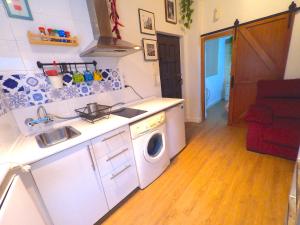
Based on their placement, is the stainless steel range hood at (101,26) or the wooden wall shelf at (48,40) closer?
the wooden wall shelf at (48,40)


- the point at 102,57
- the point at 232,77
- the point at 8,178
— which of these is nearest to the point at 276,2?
the point at 232,77

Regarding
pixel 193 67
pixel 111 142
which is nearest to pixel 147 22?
pixel 193 67

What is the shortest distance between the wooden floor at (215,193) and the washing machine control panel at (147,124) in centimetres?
70

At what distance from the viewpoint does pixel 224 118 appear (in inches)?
137

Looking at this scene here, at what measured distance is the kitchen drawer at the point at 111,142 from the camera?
1218mm

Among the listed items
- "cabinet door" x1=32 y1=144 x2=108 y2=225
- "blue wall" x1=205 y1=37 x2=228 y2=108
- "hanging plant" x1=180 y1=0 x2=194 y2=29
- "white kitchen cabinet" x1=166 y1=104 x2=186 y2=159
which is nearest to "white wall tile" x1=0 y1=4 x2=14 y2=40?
"cabinet door" x1=32 y1=144 x2=108 y2=225

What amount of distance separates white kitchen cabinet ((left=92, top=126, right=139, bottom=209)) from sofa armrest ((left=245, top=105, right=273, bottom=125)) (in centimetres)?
170

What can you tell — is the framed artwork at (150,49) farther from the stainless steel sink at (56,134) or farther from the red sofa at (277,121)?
the red sofa at (277,121)

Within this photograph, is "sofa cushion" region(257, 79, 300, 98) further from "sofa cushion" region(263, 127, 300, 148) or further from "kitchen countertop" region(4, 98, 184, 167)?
"kitchen countertop" region(4, 98, 184, 167)

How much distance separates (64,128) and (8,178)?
71 cm

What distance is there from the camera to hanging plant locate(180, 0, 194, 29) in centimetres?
271

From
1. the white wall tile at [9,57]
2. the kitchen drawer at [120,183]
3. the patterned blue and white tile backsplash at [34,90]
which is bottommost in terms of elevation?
the kitchen drawer at [120,183]

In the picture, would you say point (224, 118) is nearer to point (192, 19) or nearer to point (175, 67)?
point (175, 67)

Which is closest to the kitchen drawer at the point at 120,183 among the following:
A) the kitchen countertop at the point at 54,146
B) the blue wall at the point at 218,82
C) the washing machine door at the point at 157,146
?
the washing machine door at the point at 157,146
